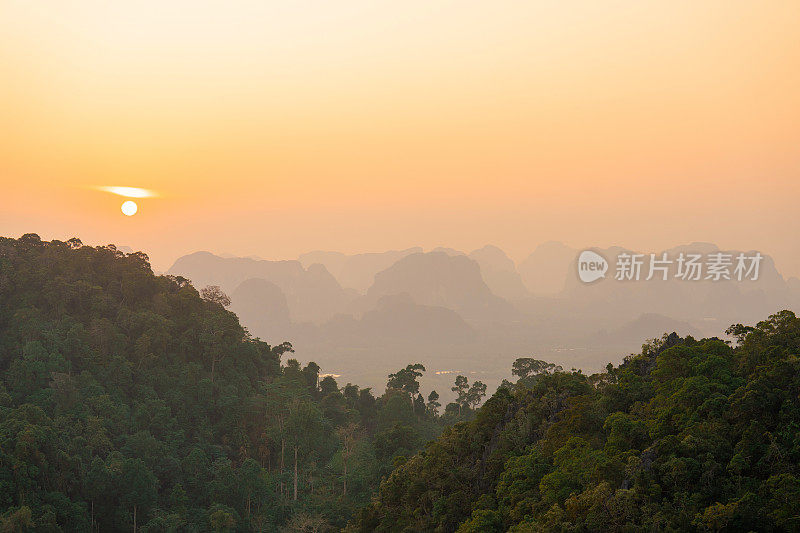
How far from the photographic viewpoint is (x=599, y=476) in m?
19.7

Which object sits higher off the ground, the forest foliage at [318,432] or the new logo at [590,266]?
the new logo at [590,266]

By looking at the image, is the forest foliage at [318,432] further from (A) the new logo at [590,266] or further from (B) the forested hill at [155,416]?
(A) the new logo at [590,266]

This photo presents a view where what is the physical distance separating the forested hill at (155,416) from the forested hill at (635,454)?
11.7m

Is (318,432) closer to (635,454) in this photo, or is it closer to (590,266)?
(635,454)

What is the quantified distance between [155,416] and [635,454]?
3929 cm

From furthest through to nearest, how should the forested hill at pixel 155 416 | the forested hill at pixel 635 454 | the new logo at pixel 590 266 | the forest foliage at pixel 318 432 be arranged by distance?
the new logo at pixel 590 266 < the forested hill at pixel 155 416 < the forest foliage at pixel 318 432 < the forested hill at pixel 635 454

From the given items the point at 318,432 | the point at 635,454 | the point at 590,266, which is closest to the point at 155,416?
the point at 318,432

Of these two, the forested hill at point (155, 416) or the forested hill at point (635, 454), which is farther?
the forested hill at point (155, 416)

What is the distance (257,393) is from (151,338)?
458 inches

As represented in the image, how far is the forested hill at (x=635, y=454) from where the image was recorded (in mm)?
16844

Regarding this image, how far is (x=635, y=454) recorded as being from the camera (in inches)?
796

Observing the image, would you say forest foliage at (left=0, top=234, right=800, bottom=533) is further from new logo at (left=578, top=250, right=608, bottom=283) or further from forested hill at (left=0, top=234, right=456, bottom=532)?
new logo at (left=578, top=250, right=608, bottom=283)

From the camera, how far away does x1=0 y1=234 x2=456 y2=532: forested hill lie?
116ft

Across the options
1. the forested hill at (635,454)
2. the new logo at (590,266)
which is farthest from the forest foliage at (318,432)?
the new logo at (590,266)
